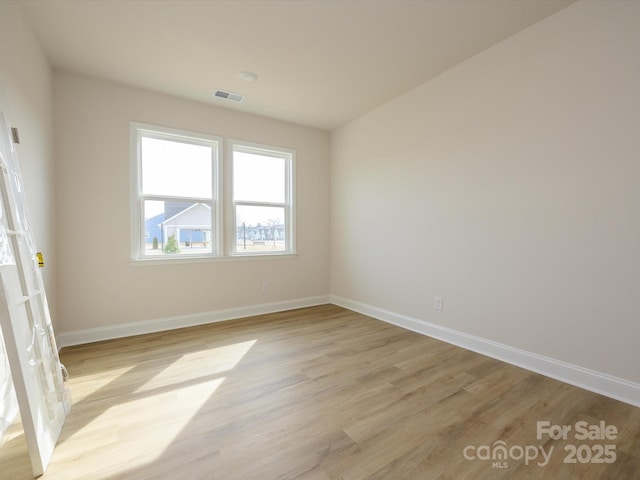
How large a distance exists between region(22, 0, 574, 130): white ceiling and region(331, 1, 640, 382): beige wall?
13.3 inches

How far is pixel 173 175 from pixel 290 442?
3096 millimetres

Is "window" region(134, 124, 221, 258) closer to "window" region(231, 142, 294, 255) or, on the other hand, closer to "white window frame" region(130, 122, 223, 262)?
"white window frame" region(130, 122, 223, 262)

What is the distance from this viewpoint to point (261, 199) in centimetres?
410

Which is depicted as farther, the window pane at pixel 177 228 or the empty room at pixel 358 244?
→ the window pane at pixel 177 228

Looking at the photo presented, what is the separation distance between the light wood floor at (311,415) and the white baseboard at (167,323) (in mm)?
188

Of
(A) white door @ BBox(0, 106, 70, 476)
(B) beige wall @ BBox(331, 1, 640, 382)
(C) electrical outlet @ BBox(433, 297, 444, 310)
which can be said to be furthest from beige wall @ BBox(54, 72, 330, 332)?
(C) electrical outlet @ BBox(433, 297, 444, 310)

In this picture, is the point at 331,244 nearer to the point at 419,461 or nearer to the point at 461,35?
the point at 461,35

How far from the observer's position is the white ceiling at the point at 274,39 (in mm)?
2092

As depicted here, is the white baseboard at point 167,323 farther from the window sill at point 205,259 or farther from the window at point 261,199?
the window at point 261,199

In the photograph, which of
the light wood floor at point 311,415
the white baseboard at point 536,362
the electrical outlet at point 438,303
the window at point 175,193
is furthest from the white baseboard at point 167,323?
the electrical outlet at point 438,303

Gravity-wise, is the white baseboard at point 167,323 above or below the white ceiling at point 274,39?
below

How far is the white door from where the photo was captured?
1.32 meters

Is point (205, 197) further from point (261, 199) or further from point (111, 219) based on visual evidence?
point (111, 219)

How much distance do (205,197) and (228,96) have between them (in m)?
1.23
